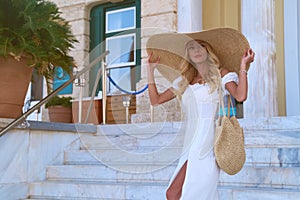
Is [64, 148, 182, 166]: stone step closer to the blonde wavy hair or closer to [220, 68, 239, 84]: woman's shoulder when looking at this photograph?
the blonde wavy hair

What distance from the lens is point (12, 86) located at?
435 cm

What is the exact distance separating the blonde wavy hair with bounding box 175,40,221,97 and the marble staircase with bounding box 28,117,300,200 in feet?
0.90

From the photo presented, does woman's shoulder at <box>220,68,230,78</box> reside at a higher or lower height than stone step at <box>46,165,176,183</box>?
higher

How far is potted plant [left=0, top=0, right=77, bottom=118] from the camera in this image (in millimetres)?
4199

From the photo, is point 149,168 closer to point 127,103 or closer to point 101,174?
point 127,103

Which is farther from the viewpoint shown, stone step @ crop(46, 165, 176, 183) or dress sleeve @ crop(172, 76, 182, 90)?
stone step @ crop(46, 165, 176, 183)

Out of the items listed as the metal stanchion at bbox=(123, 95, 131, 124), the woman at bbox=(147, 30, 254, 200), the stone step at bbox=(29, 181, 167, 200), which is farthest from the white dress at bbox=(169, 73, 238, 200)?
the stone step at bbox=(29, 181, 167, 200)

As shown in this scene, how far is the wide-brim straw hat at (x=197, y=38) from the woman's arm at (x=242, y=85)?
0.29 ft

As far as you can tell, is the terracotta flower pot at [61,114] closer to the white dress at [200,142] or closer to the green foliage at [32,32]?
the green foliage at [32,32]

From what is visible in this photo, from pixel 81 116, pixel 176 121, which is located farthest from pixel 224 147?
pixel 81 116

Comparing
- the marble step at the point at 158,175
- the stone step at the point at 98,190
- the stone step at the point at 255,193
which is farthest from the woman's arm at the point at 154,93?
the stone step at the point at 98,190

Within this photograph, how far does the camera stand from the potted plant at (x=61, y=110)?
7.98m

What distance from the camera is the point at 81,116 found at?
129 inches

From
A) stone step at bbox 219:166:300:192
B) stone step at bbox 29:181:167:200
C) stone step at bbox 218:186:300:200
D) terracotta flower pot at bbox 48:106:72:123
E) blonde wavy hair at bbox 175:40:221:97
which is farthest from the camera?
terracotta flower pot at bbox 48:106:72:123
